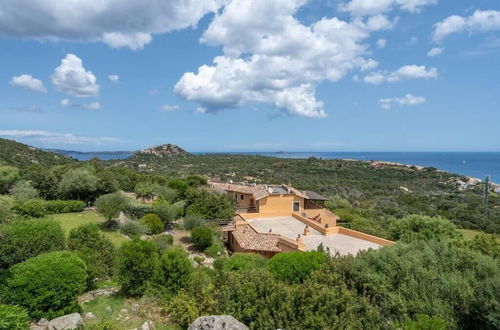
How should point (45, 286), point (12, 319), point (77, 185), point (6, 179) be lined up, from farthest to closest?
point (6, 179), point (77, 185), point (45, 286), point (12, 319)

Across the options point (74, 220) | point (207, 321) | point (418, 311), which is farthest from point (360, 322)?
point (74, 220)

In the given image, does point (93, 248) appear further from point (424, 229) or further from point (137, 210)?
point (424, 229)

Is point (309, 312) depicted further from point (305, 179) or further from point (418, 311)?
point (305, 179)

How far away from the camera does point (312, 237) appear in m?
21.7

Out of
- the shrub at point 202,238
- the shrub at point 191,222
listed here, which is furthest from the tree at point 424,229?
the shrub at point 191,222

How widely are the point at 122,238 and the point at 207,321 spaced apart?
14.4m

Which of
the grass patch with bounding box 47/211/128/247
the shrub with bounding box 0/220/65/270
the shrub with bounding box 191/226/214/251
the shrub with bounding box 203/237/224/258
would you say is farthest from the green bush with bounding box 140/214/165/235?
the shrub with bounding box 0/220/65/270

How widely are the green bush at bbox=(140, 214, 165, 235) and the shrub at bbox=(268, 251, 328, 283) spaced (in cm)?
1247

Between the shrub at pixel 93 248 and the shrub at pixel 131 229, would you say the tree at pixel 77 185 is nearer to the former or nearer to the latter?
the shrub at pixel 131 229

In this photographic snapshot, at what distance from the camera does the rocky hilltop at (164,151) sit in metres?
124

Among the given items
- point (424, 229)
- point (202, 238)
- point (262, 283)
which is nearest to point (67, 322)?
point (262, 283)

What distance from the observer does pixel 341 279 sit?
9.69m

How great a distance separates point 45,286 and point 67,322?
1.27 m

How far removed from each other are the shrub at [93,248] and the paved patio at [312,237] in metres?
10.2
